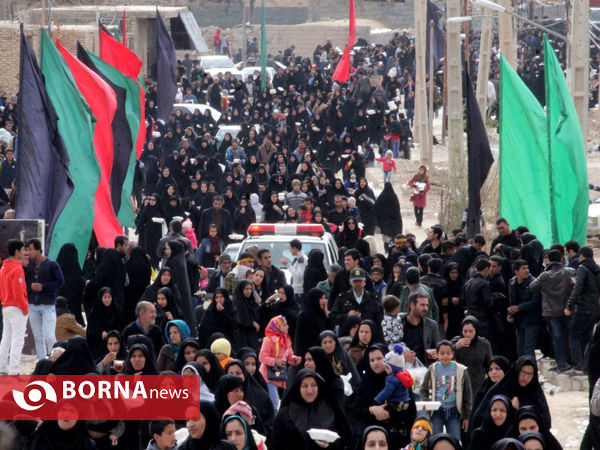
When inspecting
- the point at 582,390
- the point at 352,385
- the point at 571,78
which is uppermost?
the point at 571,78

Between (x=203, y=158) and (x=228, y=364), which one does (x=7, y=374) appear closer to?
(x=228, y=364)

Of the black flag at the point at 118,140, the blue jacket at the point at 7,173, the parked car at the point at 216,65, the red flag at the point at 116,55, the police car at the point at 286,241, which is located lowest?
the police car at the point at 286,241

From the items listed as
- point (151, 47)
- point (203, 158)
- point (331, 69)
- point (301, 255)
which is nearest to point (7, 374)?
point (301, 255)

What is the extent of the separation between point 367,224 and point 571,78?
4.22 metres

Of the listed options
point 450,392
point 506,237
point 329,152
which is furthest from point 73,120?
point 329,152

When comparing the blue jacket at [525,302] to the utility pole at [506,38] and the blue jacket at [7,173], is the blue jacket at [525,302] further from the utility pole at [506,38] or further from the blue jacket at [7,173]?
the blue jacket at [7,173]

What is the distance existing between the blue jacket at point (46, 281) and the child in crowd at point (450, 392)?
4.30 m

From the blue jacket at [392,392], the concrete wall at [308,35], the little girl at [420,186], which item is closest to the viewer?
the blue jacket at [392,392]

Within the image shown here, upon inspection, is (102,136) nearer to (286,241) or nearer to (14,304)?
(286,241)

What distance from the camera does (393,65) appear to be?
4303 centimetres

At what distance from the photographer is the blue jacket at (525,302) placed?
1273cm

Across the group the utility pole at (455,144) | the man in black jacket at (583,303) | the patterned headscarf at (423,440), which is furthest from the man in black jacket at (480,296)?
the utility pole at (455,144)

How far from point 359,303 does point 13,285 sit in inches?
120

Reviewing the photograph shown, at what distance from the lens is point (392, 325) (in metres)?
11.0
